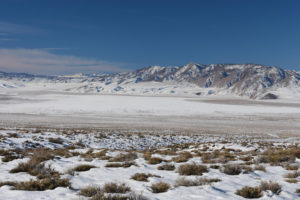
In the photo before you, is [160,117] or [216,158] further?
[160,117]

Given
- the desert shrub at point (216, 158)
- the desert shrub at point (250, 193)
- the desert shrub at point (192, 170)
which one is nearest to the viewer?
the desert shrub at point (250, 193)

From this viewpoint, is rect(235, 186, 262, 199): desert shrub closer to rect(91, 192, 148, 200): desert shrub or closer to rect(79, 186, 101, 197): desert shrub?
A: rect(91, 192, 148, 200): desert shrub

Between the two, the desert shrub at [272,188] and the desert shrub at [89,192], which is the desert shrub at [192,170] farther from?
the desert shrub at [89,192]

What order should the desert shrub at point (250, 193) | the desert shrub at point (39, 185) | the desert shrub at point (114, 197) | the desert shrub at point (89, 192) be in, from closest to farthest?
the desert shrub at point (114, 197) < the desert shrub at point (89, 192) < the desert shrub at point (250, 193) < the desert shrub at point (39, 185)

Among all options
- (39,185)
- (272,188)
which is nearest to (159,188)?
(272,188)

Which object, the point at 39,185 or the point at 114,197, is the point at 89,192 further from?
the point at 39,185

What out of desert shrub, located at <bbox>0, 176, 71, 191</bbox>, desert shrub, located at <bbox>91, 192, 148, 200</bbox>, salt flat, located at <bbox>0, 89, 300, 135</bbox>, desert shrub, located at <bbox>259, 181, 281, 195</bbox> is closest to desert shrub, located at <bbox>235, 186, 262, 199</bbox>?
desert shrub, located at <bbox>259, 181, 281, 195</bbox>

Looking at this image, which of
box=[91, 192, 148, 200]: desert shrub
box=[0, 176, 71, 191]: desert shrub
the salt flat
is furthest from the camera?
the salt flat

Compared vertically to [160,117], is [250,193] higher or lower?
higher

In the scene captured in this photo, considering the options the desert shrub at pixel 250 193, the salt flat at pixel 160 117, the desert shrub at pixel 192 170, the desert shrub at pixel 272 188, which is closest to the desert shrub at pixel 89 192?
the desert shrub at pixel 250 193

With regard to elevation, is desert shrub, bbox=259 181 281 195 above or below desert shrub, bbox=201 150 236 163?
above

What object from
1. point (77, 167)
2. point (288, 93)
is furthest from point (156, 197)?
point (288, 93)

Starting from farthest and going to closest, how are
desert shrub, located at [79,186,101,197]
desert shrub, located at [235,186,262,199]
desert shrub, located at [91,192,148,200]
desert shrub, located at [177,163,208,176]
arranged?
1. desert shrub, located at [177,163,208,176]
2. desert shrub, located at [235,186,262,199]
3. desert shrub, located at [79,186,101,197]
4. desert shrub, located at [91,192,148,200]

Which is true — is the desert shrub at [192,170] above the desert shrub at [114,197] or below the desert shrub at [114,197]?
below
